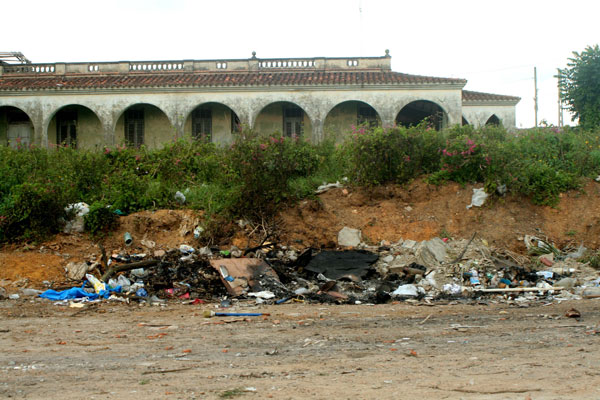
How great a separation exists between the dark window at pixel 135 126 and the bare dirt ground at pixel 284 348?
984cm

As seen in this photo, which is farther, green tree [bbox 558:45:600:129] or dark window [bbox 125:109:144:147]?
dark window [bbox 125:109:144:147]

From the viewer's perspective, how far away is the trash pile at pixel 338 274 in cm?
800

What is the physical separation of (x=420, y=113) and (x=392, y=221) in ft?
33.6

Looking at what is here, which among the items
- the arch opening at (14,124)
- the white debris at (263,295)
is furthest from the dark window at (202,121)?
the white debris at (263,295)

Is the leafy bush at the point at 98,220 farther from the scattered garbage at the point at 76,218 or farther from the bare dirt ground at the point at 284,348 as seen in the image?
the bare dirt ground at the point at 284,348

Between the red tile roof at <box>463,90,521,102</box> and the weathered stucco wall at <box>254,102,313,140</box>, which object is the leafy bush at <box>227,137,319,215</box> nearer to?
the weathered stucco wall at <box>254,102,313,140</box>

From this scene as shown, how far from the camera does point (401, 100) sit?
A: 17.3m

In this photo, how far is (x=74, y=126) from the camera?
1925cm

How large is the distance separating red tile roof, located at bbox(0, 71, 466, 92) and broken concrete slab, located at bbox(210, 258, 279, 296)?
32.7ft

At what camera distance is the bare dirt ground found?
12.1ft

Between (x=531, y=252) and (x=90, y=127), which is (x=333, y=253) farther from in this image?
(x=90, y=127)

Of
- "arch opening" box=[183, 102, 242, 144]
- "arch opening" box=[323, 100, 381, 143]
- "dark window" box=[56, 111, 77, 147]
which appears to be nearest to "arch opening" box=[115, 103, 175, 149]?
"arch opening" box=[183, 102, 242, 144]

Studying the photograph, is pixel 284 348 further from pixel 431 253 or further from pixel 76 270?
pixel 76 270

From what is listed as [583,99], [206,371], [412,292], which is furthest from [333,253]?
[583,99]
